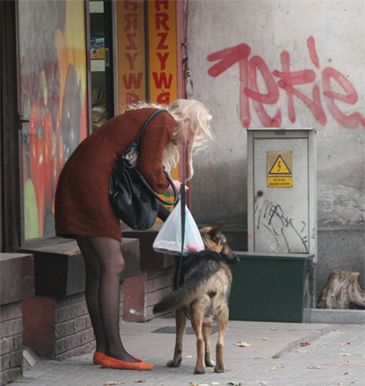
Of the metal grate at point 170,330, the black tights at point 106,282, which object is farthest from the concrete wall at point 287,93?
the black tights at point 106,282

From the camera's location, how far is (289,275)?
10086 mm

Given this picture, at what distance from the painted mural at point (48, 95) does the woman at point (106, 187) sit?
101cm

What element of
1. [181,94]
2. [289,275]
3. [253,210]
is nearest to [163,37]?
[181,94]

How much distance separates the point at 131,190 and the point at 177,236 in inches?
16.7

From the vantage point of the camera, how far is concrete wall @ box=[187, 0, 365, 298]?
37.8ft

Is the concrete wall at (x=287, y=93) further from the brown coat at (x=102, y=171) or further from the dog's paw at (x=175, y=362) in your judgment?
the brown coat at (x=102, y=171)

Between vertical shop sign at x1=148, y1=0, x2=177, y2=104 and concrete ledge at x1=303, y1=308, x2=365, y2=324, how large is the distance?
2.55m

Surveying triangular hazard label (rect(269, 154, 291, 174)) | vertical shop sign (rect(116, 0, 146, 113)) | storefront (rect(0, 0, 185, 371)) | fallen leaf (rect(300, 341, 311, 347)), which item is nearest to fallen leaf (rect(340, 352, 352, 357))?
fallen leaf (rect(300, 341, 311, 347))

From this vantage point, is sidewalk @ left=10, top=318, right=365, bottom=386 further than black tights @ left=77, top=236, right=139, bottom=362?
No

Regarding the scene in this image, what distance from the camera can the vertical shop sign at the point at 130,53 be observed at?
36.2 ft

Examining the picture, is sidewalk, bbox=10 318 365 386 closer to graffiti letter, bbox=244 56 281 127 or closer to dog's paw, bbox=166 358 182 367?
dog's paw, bbox=166 358 182 367

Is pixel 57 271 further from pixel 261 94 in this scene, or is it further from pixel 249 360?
pixel 261 94

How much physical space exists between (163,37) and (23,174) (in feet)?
11.3

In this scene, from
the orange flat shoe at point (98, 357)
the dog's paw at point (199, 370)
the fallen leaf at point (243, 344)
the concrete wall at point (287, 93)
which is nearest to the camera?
the dog's paw at point (199, 370)
